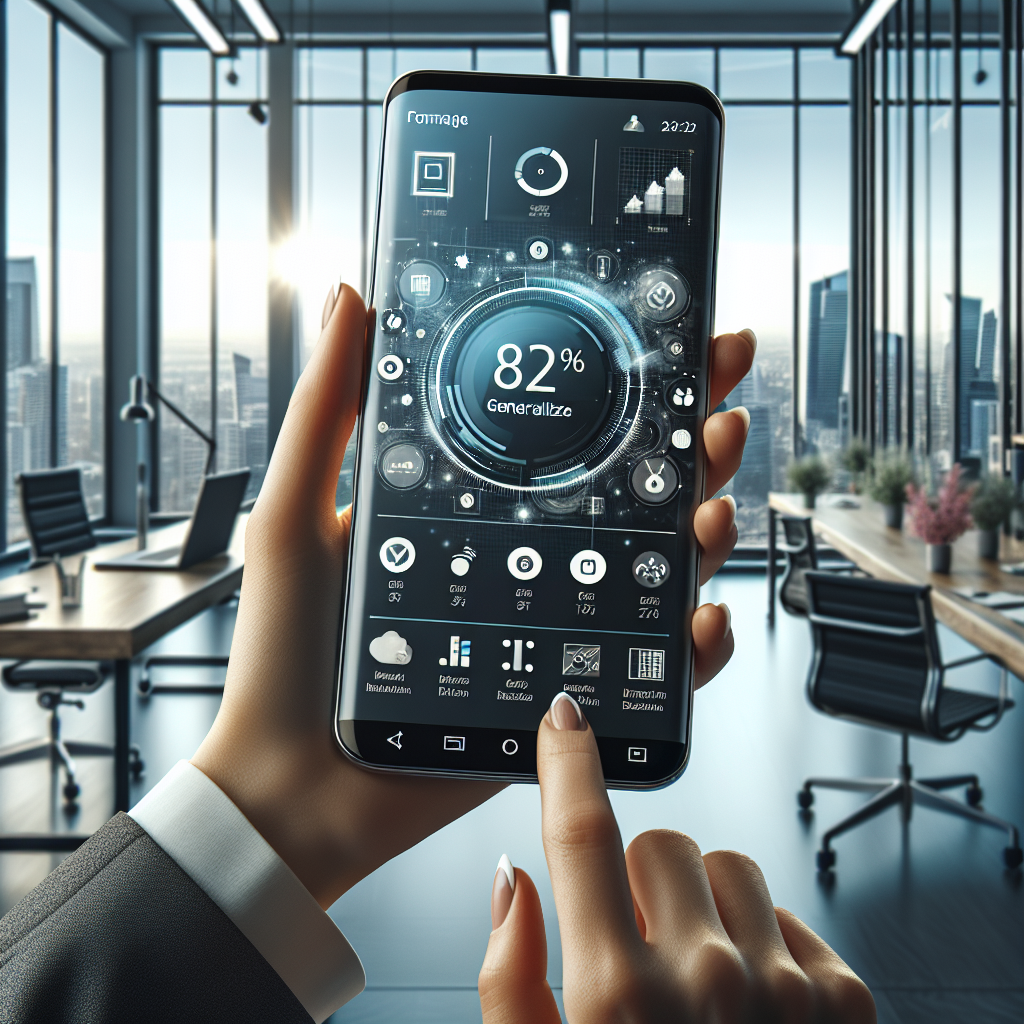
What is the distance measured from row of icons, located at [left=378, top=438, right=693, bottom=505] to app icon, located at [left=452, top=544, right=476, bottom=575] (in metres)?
0.03

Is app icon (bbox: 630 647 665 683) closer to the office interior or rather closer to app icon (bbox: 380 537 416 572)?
app icon (bbox: 380 537 416 572)

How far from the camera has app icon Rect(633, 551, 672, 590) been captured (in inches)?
28.7

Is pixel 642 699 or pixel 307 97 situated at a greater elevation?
pixel 307 97

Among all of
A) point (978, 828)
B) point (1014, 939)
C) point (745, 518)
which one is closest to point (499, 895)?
point (1014, 939)

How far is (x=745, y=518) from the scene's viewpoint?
7.31m

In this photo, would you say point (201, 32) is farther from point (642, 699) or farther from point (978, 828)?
point (978, 828)

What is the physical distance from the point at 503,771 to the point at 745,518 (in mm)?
6939

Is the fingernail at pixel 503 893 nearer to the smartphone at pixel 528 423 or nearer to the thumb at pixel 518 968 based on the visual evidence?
the thumb at pixel 518 968

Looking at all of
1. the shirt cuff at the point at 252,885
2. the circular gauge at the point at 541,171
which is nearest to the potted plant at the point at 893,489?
the circular gauge at the point at 541,171

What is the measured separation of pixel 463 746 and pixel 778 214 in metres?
7.53

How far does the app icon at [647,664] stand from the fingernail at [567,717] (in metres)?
0.07

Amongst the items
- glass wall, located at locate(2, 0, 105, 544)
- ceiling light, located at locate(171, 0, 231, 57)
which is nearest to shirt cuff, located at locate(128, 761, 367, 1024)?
ceiling light, located at locate(171, 0, 231, 57)

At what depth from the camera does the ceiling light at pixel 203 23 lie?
359cm

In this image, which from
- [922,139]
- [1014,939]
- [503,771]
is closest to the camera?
[503,771]
